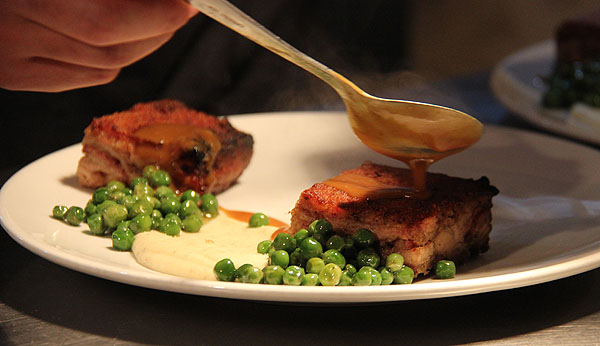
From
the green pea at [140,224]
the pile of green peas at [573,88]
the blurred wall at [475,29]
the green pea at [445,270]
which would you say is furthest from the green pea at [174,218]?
the blurred wall at [475,29]

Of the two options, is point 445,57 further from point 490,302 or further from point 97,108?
point 490,302

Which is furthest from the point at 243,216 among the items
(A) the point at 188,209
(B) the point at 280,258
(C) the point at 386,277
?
(C) the point at 386,277

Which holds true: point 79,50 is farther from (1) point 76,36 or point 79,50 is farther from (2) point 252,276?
(2) point 252,276

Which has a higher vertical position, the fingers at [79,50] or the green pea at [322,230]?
the fingers at [79,50]

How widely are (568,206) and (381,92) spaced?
3.31 m

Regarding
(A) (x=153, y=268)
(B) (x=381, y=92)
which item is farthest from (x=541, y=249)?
(B) (x=381, y=92)

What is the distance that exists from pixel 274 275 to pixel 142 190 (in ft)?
3.59

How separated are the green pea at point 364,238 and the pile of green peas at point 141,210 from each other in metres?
0.79

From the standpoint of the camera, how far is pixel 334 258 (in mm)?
2559

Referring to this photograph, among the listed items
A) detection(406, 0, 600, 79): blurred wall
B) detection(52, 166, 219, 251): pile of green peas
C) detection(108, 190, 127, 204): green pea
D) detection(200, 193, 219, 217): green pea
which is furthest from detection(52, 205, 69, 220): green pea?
detection(406, 0, 600, 79): blurred wall

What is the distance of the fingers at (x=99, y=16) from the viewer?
2.94 m

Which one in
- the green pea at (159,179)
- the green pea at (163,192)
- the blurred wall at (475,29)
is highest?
the blurred wall at (475,29)

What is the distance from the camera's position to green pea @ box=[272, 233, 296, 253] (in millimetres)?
2703

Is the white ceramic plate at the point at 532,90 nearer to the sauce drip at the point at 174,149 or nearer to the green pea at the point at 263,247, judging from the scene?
the sauce drip at the point at 174,149
